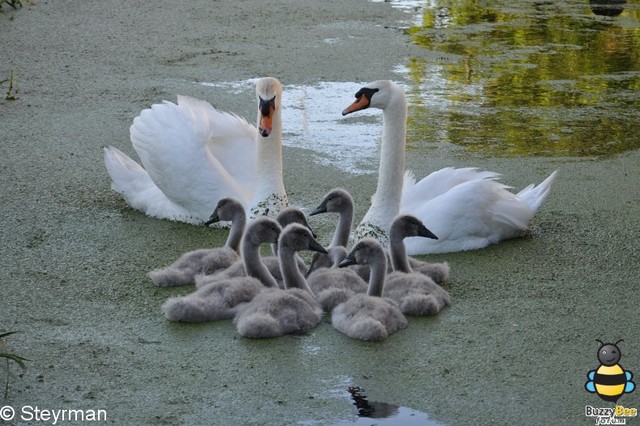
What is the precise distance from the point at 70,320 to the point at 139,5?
9.20 meters

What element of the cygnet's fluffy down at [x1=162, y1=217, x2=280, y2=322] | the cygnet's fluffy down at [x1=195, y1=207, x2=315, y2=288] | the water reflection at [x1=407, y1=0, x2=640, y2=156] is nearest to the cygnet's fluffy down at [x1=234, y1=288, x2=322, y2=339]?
the cygnet's fluffy down at [x1=162, y1=217, x2=280, y2=322]

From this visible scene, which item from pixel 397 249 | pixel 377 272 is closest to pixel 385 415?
pixel 377 272

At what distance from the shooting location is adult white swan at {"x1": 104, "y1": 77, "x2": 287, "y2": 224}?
19.8 feet

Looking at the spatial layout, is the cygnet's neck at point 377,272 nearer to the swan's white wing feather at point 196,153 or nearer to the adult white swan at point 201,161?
the adult white swan at point 201,161

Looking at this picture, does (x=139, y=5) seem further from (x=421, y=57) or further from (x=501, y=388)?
(x=501, y=388)

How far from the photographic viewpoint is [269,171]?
6.04 metres

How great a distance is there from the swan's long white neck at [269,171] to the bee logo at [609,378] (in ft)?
7.28

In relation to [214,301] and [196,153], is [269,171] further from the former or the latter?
[214,301]

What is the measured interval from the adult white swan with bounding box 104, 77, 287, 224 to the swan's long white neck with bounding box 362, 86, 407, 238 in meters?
0.60

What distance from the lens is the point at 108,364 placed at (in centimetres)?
429

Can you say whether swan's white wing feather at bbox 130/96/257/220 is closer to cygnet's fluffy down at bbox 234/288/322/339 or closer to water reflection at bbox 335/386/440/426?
cygnet's fluffy down at bbox 234/288/322/339

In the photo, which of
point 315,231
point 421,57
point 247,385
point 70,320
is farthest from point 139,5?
point 247,385

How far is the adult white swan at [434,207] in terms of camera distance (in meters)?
5.78

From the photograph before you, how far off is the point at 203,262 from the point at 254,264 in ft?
1.35
